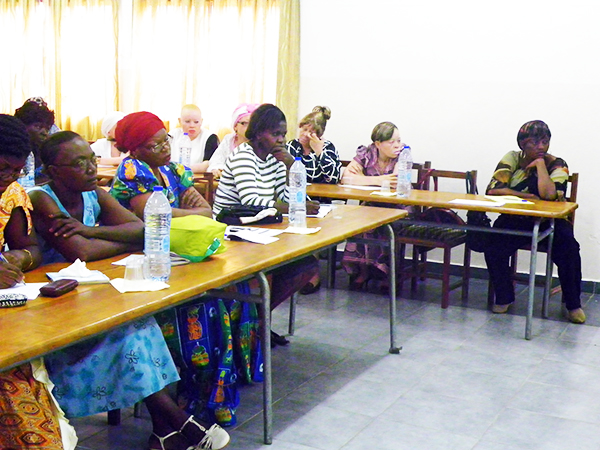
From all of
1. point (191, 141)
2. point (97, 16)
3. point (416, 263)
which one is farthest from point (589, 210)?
point (97, 16)

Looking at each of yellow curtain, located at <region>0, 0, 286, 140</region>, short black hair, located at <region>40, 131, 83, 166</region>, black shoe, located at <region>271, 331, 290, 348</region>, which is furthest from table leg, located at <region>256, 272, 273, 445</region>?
yellow curtain, located at <region>0, 0, 286, 140</region>

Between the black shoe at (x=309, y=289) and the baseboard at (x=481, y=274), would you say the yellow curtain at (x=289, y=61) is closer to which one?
the baseboard at (x=481, y=274)

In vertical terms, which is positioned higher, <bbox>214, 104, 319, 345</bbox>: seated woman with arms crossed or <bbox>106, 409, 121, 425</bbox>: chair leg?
<bbox>214, 104, 319, 345</bbox>: seated woman with arms crossed

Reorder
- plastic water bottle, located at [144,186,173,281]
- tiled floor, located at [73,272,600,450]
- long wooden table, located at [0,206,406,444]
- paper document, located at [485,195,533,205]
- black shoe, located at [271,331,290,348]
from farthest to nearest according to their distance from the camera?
paper document, located at [485,195,533,205] < black shoe, located at [271,331,290,348] < tiled floor, located at [73,272,600,450] < plastic water bottle, located at [144,186,173,281] < long wooden table, located at [0,206,406,444]

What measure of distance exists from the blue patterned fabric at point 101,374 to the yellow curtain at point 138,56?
167 inches

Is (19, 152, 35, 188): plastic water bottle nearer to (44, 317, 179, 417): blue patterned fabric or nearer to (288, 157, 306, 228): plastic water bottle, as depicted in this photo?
(288, 157, 306, 228): plastic water bottle

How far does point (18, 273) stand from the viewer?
219cm

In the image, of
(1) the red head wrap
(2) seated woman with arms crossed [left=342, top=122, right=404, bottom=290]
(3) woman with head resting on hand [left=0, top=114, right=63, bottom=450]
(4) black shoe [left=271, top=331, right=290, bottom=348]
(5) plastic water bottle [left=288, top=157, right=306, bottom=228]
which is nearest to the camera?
(3) woman with head resting on hand [left=0, top=114, right=63, bottom=450]

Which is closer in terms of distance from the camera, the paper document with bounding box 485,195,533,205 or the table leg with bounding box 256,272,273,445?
the table leg with bounding box 256,272,273,445

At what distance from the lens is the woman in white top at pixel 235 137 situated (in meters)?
5.59

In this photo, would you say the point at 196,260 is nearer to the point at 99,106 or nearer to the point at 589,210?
the point at 589,210

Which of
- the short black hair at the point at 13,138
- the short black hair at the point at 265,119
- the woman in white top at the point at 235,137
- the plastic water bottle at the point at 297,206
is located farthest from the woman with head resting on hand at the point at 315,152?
the short black hair at the point at 13,138

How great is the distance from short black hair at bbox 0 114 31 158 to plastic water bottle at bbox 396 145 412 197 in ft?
9.10

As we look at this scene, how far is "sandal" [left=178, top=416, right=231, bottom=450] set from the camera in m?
2.54
